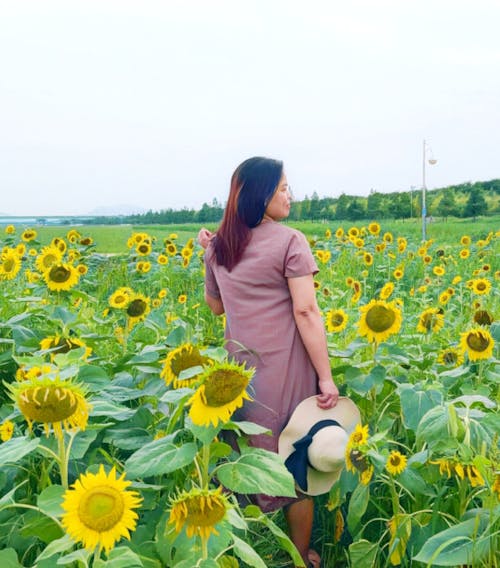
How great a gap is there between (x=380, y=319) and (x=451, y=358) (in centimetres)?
58

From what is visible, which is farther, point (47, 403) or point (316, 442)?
point (316, 442)

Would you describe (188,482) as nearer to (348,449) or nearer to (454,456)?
(348,449)

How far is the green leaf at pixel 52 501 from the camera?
151 cm

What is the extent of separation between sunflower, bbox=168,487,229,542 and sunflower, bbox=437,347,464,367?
171cm

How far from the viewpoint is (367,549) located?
2.15 m

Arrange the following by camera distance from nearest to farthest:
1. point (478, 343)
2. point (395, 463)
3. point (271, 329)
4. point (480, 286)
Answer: point (395, 463) < point (271, 329) < point (478, 343) < point (480, 286)

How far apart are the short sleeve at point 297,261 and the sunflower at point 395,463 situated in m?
0.62

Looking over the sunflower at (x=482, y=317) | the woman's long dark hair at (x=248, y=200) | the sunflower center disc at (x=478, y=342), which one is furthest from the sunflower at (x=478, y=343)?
the woman's long dark hair at (x=248, y=200)

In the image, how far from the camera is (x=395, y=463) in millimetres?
1979

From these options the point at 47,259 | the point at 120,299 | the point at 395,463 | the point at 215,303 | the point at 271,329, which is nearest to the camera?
the point at 395,463

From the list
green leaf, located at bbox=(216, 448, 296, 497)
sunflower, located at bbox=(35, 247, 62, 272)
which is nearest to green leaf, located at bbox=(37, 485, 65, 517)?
green leaf, located at bbox=(216, 448, 296, 497)

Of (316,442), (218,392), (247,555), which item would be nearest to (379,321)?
(316,442)

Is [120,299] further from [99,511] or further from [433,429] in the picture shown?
[99,511]

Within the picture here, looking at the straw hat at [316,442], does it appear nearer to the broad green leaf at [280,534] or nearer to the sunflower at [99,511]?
the broad green leaf at [280,534]
